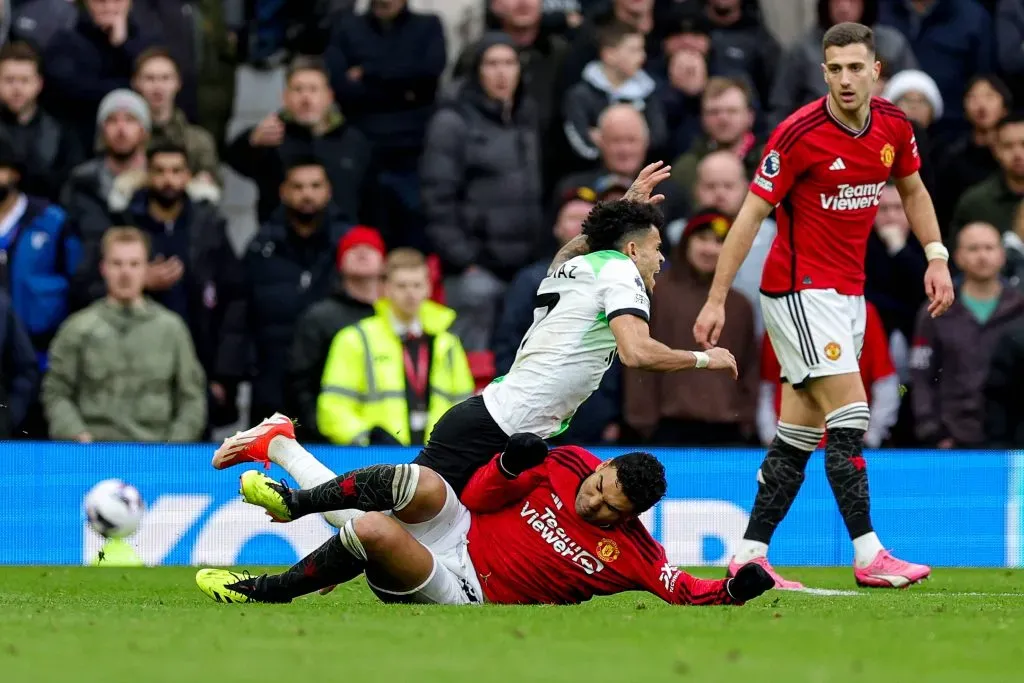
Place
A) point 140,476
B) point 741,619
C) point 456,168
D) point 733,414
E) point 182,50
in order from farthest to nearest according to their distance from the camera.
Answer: point 182,50
point 456,168
point 733,414
point 140,476
point 741,619

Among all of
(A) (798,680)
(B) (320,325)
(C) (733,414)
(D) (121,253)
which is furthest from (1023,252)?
(A) (798,680)

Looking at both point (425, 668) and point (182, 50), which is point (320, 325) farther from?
point (425, 668)

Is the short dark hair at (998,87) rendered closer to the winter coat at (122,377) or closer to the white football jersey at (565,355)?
the winter coat at (122,377)

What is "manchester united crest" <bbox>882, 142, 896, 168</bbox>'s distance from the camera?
941 centimetres

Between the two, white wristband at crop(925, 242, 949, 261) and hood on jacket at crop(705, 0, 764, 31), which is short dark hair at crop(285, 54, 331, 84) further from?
white wristband at crop(925, 242, 949, 261)

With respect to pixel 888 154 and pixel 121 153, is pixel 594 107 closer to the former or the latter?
pixel 121 153

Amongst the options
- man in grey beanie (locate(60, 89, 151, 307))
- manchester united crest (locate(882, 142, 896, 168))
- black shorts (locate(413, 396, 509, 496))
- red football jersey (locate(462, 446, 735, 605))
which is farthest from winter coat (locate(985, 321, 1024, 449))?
man in grey beanie (locate(60, 89, 151, 307))

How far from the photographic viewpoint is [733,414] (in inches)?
506

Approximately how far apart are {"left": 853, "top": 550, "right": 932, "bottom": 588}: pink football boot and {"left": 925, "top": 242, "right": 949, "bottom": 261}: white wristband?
1.50 metres

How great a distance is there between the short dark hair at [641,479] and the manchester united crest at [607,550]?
0.95ft

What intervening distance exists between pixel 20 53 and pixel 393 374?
153 inches

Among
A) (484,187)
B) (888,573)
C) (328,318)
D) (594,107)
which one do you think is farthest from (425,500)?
(594,107)

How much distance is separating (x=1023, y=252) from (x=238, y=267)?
563 centimetres

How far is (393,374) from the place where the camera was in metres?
12.4
